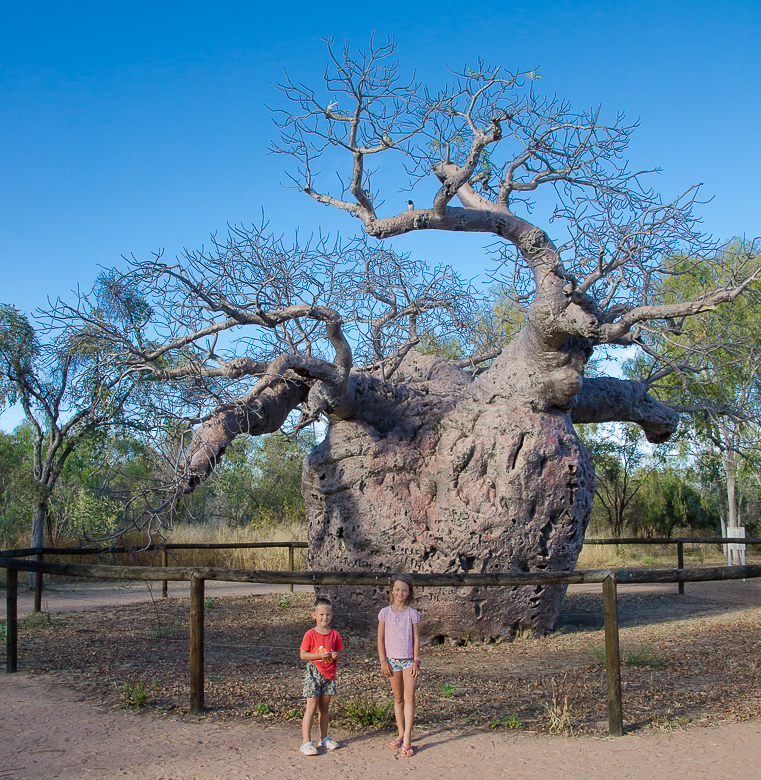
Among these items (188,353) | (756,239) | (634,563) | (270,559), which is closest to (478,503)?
(188,353)

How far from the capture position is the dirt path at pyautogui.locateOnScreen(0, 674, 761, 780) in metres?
3.17

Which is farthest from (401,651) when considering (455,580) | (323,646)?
(455,580)

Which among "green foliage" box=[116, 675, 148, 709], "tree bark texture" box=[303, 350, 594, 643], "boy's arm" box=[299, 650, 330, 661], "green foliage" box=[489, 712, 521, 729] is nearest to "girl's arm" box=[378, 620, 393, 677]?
"boy's arm" box=[299, 650, 330, 661]

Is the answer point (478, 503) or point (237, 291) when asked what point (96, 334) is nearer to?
point (237, 291)

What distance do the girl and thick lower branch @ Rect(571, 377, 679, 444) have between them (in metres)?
4.32

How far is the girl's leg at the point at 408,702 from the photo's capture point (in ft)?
11.2

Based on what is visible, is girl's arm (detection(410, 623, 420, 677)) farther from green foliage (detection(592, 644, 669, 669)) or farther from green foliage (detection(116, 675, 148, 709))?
green foliage (detection(592, 644, 669, 669))

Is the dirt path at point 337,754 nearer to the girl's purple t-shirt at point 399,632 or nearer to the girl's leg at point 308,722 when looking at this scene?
the girl's leg at point 308,722

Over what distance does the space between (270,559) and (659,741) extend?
11.6 meters

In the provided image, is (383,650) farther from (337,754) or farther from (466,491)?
(466,491)

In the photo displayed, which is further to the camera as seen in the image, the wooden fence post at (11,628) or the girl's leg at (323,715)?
the wooden fence post at (11,628)

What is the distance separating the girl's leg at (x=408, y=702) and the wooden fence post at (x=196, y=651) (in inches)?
49.7

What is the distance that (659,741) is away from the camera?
11.7ft

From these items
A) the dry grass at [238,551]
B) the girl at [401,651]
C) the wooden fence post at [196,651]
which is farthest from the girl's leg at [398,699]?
the dry grass at [238,551]
